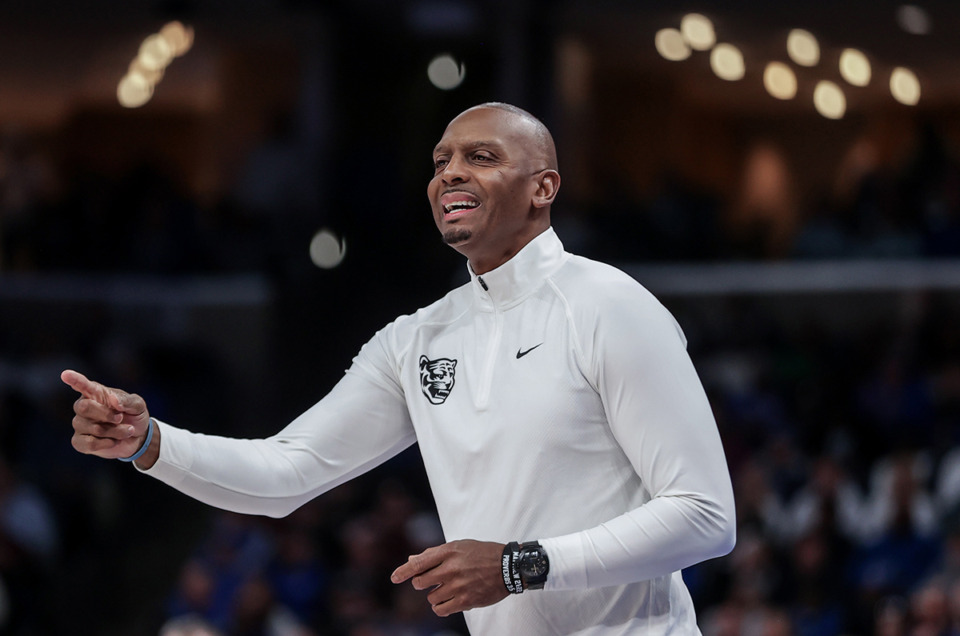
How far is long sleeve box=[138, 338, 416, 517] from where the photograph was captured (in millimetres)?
2574

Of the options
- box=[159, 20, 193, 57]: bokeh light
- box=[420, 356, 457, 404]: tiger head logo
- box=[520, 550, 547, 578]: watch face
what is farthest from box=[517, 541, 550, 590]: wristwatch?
box=[159, 20, 193, 57]: bokeh light

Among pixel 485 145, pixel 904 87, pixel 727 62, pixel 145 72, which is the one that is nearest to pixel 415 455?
pixel 727 62

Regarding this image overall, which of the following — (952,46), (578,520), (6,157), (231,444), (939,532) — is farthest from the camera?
(6,157)

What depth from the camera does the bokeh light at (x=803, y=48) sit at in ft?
30.5

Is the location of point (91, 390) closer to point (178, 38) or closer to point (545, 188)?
point (545, 188)

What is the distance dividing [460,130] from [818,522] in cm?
512

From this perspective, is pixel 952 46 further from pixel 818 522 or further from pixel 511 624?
pixel 511 624

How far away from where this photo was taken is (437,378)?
2.64 metres

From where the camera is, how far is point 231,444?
2650 millimetres

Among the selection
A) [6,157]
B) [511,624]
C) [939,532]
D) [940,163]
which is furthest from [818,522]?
[6,157]

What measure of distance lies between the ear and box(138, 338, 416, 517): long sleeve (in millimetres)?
518

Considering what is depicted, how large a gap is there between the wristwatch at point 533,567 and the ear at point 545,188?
0.81 metres

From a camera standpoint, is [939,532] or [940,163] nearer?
[939,532]

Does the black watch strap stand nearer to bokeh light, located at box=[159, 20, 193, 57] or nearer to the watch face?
the watch face
